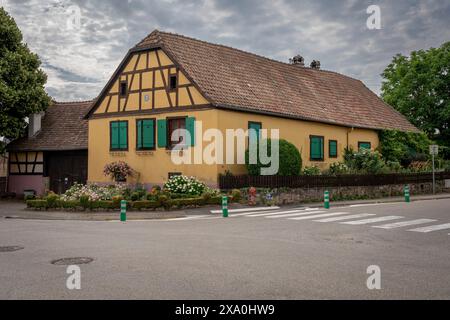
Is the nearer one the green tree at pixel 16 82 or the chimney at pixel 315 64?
the green tree at pixel 16 82

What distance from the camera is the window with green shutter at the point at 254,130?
25734 mm

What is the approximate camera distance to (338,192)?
25594 millimetres

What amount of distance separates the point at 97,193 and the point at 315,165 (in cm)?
1325

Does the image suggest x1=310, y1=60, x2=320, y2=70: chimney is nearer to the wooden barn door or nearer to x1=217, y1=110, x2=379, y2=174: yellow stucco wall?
x1=217, y1=110, x2=379, y2=174: yellow stucco wall

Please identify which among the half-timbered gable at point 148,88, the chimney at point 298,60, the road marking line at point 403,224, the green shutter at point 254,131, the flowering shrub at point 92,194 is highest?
the chimney at point 298,60

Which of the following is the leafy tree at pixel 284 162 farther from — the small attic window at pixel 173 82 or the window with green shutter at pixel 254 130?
the small attic window at pixel 173 82

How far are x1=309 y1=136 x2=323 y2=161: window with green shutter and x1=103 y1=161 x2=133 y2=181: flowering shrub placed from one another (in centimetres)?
1069

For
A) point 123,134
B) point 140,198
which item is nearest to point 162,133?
point 123,134

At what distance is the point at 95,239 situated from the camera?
11.8 m

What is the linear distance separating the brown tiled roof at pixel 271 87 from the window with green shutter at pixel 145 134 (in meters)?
3.78

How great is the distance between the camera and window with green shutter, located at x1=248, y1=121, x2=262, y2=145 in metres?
25.7

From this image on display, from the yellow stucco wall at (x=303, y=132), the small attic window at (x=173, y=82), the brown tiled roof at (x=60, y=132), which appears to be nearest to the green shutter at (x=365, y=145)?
the yellow stucco wall at (x=303, y=132)

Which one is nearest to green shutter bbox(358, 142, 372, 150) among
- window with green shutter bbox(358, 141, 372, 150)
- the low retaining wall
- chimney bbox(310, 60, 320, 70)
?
window with green shutter bbox(358, 141, 372, 150)
